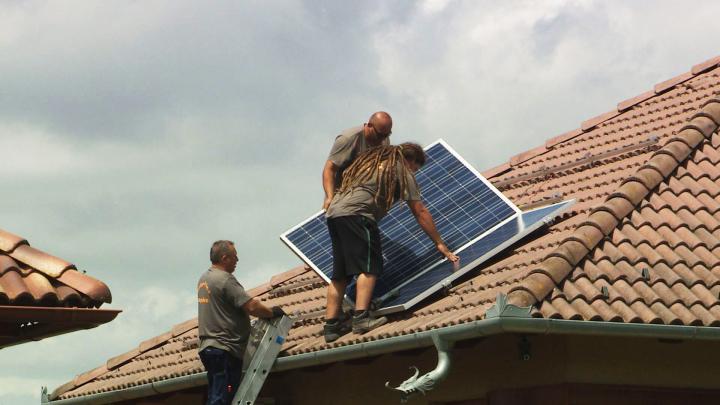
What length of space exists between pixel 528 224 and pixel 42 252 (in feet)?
14.8

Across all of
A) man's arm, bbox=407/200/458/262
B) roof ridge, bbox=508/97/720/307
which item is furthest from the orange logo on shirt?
roof ridge, bbox=508/97/720/307

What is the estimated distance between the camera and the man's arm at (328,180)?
1134cm

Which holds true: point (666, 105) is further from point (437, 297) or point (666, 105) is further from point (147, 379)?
point (147, 379)

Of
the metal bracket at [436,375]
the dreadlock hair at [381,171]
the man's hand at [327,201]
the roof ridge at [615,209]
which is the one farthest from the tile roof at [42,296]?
the roof ridge at [615,209]

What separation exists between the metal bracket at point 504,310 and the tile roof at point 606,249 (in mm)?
162

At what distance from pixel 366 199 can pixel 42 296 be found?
3157 mm

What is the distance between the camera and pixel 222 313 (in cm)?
1080

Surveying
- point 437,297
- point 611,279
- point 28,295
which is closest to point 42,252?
point 28,295

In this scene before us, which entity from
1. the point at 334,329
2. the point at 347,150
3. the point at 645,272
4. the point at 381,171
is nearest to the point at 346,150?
the point at 347,150

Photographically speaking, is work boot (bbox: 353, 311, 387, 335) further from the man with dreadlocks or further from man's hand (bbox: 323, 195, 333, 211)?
man's hand (bbox: 323, 195, 333, 211)

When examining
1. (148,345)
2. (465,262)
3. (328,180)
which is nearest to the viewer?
(465,262)

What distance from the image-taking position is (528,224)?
11602 millimetres

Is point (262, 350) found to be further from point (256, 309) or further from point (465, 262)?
point (465, 262)

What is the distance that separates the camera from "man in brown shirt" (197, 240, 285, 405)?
10688 mm
